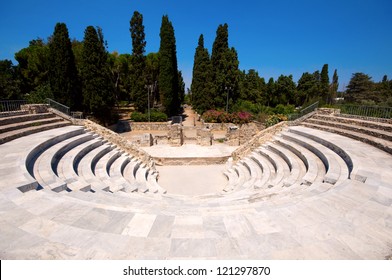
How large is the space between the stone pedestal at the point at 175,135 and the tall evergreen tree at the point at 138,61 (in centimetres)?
1079

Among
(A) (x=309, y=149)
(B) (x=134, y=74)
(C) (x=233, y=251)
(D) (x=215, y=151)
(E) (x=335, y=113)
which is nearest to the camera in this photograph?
(C) (x=233, y=251)

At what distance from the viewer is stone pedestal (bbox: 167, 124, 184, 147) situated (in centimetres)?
1511

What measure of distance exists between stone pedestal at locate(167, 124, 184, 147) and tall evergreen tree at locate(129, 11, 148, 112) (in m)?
10.8

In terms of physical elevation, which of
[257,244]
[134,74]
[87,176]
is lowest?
[87,176]

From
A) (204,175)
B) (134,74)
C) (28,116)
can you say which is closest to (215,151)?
(204,175)

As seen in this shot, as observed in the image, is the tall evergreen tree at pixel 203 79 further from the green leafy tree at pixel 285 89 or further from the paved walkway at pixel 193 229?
the paved walkway at pixel 193 229

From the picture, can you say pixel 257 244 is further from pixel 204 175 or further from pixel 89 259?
pixel 204 175

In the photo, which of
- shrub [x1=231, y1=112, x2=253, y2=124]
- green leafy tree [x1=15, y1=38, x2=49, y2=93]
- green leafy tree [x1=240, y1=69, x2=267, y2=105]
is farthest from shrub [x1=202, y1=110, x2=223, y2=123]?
green leafy tree [x1=15, y1=38, x2=49, y2=93]

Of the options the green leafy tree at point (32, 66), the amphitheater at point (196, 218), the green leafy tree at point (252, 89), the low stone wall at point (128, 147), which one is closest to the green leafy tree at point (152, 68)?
the green leafy tree at point (32, 66)

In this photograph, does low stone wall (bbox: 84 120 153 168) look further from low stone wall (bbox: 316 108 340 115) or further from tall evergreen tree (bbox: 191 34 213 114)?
tall evergreen tree (bbox: 191 34 213 114)

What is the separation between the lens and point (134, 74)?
78.5 ft

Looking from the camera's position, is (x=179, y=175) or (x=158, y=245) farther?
(x=179, y=175)

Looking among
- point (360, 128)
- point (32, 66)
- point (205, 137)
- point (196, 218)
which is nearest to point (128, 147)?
point (205, 137)

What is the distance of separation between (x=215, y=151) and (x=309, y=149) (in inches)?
257
